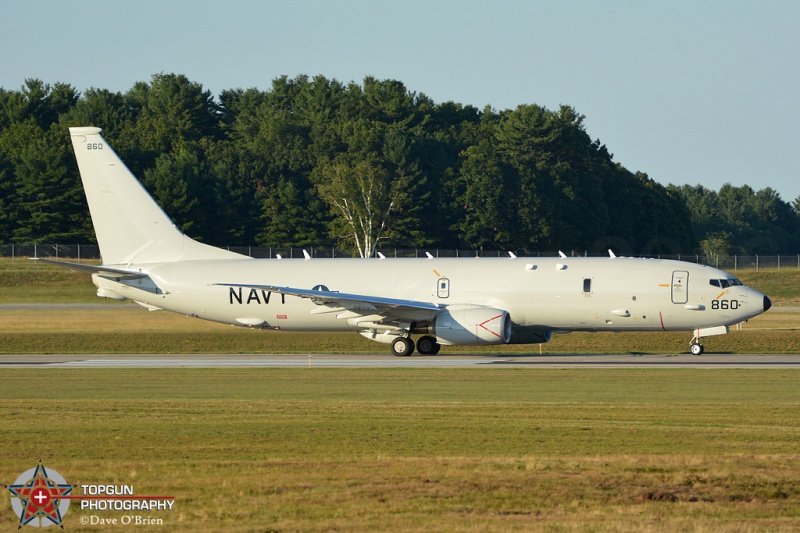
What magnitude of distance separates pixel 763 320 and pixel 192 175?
59784 millimetres

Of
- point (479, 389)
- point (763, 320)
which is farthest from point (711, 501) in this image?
point (763, 320)

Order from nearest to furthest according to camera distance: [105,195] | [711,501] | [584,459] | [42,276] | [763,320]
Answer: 1. [711,501]
2. [584,459]
3. [105,195]
4. [763,320]
5. [42,276]

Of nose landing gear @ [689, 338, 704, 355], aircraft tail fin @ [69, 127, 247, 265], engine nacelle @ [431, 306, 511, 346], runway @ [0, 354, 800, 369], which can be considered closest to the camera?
runway @ [0, 354, 800, 369]

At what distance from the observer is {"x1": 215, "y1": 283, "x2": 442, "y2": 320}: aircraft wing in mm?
40906

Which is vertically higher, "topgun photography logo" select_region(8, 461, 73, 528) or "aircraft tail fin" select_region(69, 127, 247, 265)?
"aircraft tail fin" select_region(69, 127, 247, 265)

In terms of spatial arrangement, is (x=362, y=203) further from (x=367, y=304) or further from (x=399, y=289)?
(x=367, y=304)

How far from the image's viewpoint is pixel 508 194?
11375 centimetres

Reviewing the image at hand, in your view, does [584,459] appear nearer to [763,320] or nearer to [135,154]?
[763,320]

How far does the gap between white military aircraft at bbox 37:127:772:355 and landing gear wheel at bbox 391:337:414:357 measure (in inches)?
1.9

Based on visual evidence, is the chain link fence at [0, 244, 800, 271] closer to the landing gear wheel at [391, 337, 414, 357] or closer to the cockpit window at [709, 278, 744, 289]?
the landing gear wheel at [391, 337, 414, 357]

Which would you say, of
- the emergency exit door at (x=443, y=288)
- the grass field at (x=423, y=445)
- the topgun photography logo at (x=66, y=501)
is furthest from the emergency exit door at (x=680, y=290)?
the topgun photography logo at (x=66, y=501)

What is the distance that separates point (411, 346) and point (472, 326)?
3412 millimetres

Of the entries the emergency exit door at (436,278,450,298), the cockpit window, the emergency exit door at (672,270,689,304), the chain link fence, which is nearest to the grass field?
the emergency exit door at (672,270,689,304)

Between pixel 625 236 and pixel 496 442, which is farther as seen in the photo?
pixel 625 236
